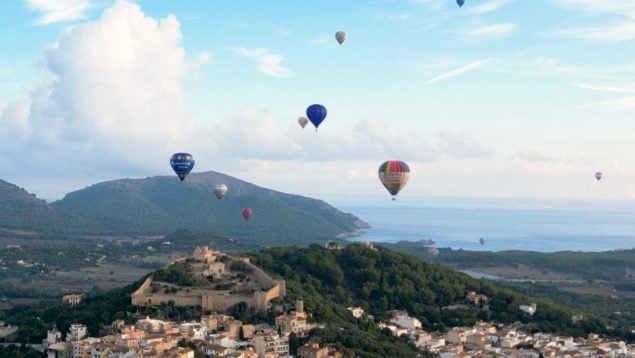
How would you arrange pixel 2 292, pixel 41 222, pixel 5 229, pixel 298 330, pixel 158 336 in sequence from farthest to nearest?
1. pixel 41 222
2. pixel 5 229
3. pixel 2 292
4. pixel 298 330
5. pixel 158 336

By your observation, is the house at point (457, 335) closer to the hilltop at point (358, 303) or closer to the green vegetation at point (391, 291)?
the hilltop at point (358, 303)

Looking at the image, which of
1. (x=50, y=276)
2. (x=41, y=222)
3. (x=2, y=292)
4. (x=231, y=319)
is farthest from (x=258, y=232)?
(x=231, y=319)

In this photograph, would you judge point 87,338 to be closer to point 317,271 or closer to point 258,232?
point 317,271

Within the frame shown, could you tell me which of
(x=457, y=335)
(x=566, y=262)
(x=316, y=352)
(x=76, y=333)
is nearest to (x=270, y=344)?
(x=316, y=352)

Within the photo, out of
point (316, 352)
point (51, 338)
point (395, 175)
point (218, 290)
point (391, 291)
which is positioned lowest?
point (316, 352)

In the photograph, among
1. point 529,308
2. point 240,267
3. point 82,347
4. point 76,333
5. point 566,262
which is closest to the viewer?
point 82,347

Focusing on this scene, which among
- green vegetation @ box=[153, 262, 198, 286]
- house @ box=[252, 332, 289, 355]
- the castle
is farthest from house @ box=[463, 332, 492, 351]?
green vegetation @ box=[153, 262, 198, 286]

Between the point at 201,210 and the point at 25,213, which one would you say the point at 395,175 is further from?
the point at 201,210
